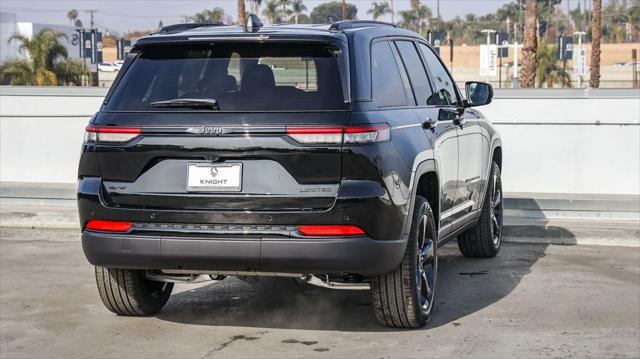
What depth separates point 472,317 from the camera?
683 centimetres

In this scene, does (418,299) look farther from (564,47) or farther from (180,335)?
(564,47)

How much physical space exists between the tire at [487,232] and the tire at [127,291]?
3.19 metres

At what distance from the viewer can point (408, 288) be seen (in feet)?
20.2

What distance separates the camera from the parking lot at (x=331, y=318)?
6.00 m

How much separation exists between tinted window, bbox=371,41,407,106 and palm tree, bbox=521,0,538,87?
2757cm

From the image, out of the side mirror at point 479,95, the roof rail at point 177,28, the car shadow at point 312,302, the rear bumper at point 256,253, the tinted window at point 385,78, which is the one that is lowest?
the car shadow at point 312,302

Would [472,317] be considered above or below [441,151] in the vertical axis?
below

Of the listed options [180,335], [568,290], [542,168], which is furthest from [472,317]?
[542,168]

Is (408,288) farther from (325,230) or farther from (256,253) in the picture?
(256,253)

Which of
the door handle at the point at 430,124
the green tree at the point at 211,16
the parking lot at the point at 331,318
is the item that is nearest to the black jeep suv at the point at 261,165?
the door handle at the point at 430,124

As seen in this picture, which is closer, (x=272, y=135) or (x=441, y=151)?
(x=272, y=135)

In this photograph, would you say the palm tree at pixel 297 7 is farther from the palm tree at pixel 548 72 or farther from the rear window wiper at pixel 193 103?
the rear window wiper at pixel 193 103

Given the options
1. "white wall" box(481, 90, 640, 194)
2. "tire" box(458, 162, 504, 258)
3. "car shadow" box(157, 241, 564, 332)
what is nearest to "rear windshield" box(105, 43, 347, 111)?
"car shadow" box(157, 241, 564, 332)

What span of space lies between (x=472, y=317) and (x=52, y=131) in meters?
7.87
